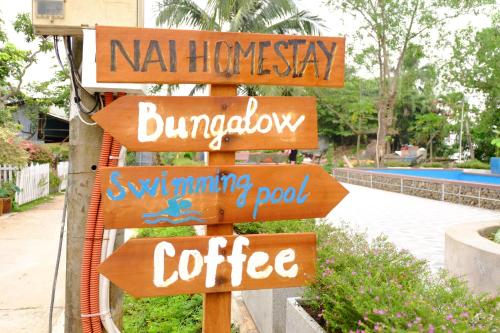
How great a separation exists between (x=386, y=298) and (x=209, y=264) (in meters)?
0.88

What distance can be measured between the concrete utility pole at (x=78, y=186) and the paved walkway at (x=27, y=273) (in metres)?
1.61

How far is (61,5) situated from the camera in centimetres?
261

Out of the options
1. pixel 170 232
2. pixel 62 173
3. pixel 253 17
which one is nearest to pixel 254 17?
pixel 253 17

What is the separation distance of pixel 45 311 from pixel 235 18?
1483cm

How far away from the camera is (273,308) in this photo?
12.3ft

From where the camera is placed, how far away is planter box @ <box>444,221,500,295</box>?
4129 millimetres

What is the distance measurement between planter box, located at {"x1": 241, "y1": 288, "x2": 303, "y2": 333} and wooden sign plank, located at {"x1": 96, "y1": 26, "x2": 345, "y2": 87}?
6.05 ft

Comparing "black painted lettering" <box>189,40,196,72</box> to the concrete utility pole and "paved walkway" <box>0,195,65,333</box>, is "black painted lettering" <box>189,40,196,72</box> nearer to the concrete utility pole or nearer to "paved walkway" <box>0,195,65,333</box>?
the concrete utility pole

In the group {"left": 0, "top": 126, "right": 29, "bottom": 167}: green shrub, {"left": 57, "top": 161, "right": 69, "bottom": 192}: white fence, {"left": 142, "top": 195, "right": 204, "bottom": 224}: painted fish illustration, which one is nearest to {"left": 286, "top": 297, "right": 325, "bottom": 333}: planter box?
{"left": 142, "top": 195, "right": 204, "bottom": 224}: painted fish illustration

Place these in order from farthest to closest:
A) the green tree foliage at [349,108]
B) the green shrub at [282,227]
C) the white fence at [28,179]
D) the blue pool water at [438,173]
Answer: the green tree foliage at [349,108]
the blue pool water at [438,173]
the white fence at [28,179]
the green shrub at [282,227]

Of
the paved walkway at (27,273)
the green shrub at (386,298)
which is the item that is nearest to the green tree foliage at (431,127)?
the paved walkway at (27,273)

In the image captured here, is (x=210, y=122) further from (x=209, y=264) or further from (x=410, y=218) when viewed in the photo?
(x=410, y=218)

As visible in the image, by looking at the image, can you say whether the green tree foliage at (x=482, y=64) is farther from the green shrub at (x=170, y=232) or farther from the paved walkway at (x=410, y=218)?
the green shrub at (x=170, y=232)

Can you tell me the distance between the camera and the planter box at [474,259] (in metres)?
4.13
